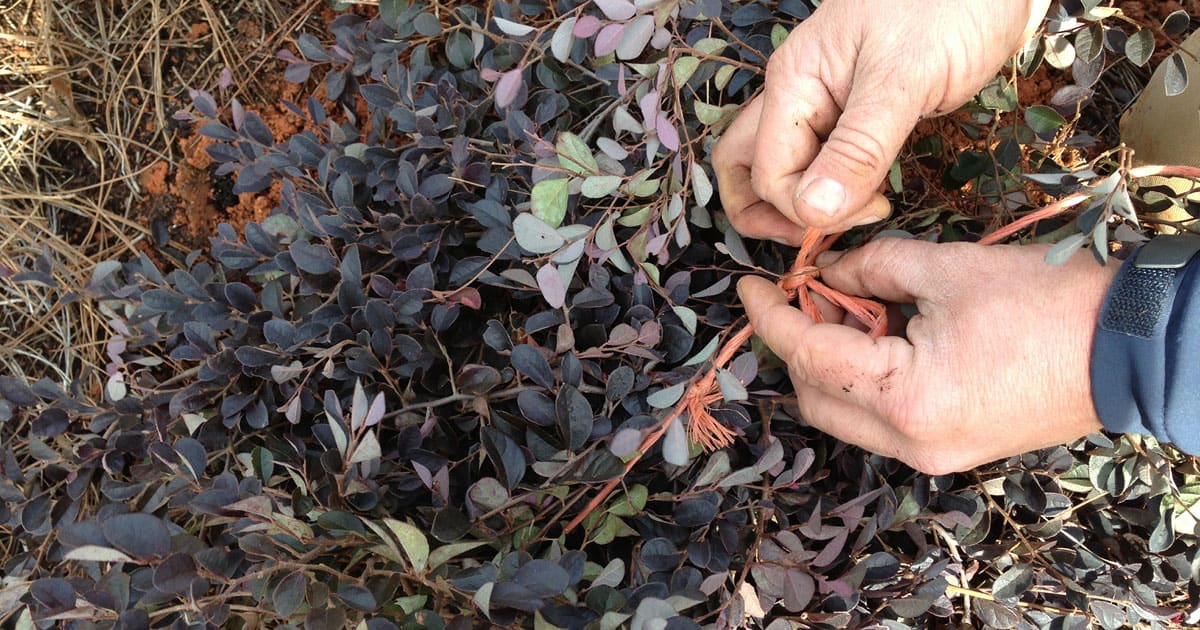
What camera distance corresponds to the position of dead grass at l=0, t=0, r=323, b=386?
5.97ft

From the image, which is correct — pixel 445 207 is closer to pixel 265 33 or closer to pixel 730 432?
pixel 730 432

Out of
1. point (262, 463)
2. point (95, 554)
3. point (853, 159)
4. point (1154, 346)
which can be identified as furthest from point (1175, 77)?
point (95, 554)

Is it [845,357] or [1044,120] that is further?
[1044,120]

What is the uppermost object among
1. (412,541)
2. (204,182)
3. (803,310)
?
(803,310)

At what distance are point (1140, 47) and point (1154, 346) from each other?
682mm

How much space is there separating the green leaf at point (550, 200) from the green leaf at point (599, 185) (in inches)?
1.2

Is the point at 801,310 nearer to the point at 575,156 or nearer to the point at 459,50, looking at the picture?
the point at 575,156

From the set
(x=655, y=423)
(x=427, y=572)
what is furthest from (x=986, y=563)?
(x=427, y=572)

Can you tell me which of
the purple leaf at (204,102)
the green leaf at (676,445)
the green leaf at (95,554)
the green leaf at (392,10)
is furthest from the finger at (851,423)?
the purple leaf at (204,102)

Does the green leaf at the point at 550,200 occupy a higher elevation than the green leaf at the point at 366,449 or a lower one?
higher

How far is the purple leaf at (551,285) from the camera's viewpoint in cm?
108

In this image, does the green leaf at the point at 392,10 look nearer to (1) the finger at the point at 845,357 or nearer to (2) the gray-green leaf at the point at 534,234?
(2) the gray-green leaf at the point at 534,234

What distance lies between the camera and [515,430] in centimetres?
117

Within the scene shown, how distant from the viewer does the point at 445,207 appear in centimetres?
130
